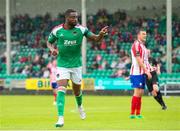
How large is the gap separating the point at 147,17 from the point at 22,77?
943 centimetres

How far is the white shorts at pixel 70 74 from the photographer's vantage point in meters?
13.5

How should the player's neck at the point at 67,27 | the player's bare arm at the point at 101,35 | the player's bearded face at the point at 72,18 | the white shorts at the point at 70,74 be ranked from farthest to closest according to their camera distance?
the white shorts at the point at 70,74 → the player's neck at the point at 67,27 → the player's bearded face at the point at 72,18 → the player's bare arm at the point at 101,35

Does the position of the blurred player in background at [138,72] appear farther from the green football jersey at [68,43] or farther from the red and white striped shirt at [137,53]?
the green football jersey at [68,43]

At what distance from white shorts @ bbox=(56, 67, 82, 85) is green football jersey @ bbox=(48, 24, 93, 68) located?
0.09 m

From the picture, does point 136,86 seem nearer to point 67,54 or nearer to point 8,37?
point 67,54

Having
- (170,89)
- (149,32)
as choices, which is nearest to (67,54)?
(170,89)

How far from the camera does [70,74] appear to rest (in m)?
13.8

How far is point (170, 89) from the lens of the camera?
32.9 m

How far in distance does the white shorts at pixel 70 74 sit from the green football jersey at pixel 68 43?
0.09m

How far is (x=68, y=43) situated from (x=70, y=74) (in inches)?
29.9

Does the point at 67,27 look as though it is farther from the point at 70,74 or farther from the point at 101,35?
the point at 70,74

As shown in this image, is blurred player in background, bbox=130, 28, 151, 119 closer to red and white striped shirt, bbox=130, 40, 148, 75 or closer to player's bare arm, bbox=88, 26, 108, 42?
red and white striped shirt, bbox=130, 40, 148, 75

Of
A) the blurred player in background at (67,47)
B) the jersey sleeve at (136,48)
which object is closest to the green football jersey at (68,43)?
the blurred player in background at (67,47)

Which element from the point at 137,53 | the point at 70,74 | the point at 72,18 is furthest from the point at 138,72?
the point at 72,18
